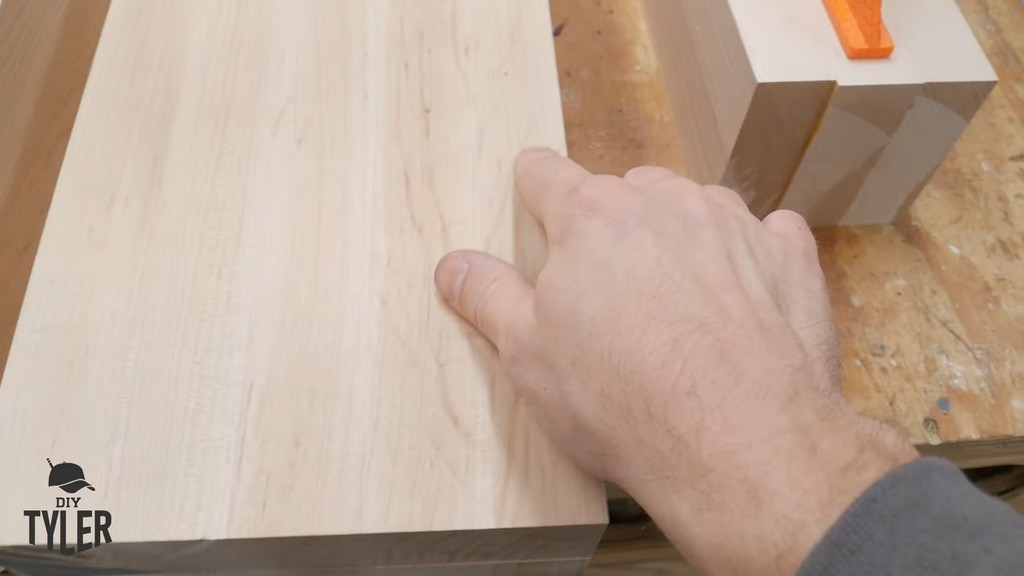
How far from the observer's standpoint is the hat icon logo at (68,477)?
0.48m

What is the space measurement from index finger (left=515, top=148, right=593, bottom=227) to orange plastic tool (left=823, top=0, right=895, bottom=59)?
A: 0.36 metres

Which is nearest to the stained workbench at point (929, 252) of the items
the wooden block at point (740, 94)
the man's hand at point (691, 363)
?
the wooden block at point (740, 94)

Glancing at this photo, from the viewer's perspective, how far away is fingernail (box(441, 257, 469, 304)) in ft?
1.78

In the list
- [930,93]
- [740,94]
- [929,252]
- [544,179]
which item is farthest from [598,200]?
[929,252]

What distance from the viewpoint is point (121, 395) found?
0.51 metres

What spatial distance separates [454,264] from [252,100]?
239mm

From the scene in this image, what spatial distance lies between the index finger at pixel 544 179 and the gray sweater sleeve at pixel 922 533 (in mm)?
272

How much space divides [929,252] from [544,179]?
55 cm

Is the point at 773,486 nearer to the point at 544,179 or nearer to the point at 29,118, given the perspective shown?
the point at 544,179

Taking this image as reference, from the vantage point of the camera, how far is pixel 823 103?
2.50 ft

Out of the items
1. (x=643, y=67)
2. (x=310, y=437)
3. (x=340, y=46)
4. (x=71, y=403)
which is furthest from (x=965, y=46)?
(x=71, y=403)

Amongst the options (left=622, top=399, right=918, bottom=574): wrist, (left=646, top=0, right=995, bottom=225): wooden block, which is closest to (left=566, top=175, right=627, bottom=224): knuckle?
(left=622, top=399, right=918, bottom=574): wrist

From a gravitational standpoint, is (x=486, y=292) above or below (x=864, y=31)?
below

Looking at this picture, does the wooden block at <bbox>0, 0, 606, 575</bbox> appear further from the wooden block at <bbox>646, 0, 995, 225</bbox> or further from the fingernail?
the wooden block at <bbox>646, 0, 995, 225</bbox>
